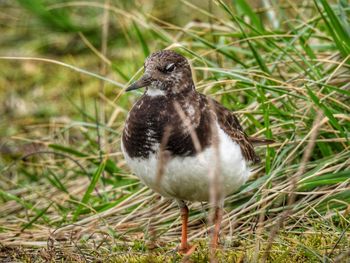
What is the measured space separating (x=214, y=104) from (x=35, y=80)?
4965 millimetres

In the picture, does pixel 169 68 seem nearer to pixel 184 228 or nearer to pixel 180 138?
pixel 180 138

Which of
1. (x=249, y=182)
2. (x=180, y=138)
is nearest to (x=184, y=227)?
(x=249, y=182)

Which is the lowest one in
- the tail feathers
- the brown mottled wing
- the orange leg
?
the orange leg

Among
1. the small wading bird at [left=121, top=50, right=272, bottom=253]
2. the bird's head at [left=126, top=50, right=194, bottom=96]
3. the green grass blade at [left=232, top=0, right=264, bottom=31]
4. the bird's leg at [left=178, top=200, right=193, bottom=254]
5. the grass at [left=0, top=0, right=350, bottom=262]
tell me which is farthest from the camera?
the green grass blade at [left=232, top=0, right=264, bottom=31]

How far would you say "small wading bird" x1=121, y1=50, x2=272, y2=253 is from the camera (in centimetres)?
438

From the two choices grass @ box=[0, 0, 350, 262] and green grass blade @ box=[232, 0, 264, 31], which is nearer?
grass @ box=[0, 0, 350, 262]

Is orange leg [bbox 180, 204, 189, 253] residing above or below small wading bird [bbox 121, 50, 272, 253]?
below

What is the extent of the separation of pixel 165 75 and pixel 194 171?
75cm

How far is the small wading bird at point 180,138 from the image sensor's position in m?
4.38

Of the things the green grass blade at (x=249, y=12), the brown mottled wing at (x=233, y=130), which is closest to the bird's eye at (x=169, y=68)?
the brown mottled wing at (x=233, y=130)

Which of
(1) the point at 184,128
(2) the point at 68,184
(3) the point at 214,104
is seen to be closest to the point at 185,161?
(1) the point at 184,128

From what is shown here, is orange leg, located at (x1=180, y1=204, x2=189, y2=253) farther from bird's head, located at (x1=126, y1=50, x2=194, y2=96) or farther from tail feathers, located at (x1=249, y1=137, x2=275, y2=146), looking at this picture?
bird's head, located at (x1=126, y1=50, x2=194, y2=96)

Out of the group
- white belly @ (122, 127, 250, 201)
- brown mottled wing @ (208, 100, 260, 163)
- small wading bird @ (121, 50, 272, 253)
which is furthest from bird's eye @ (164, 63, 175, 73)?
white belly @ (122, 127, 250, 201)

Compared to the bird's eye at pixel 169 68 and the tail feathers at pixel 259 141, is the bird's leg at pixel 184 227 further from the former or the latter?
the bird's eye at pixel 169 68
